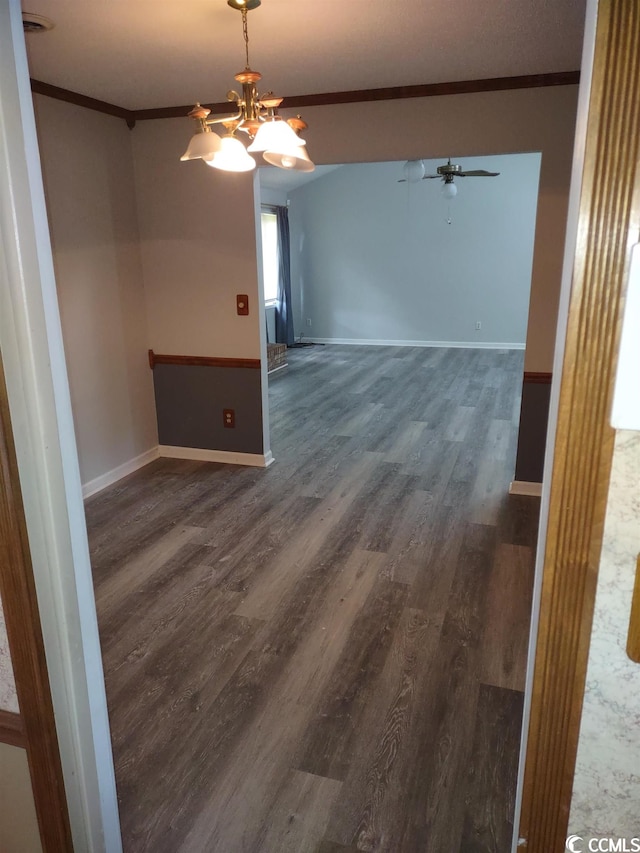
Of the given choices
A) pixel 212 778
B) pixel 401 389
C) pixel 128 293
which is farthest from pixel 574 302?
pixel 401 389

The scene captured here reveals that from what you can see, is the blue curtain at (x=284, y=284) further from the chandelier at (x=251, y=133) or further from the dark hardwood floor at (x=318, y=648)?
the chandelier at (x=251, y=133)

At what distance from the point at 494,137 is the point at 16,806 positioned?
3.57 m

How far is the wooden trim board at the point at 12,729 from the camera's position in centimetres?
120

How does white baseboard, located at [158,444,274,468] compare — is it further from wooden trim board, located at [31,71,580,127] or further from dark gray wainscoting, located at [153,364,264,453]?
wooden trim board, located at [31,71,580,127]

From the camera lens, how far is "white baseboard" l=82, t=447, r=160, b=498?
12.6 feet

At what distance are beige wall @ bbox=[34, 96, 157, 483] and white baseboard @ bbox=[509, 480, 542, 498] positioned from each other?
261 cm

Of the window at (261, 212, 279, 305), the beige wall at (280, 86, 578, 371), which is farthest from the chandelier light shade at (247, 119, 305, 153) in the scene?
the window at (261, 212, 279, 305)

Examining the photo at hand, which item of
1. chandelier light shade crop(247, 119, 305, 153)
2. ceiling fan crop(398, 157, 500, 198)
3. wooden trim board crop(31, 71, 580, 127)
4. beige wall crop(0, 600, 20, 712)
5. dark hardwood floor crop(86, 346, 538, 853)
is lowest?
dark hardwood floor crop(86, 346, 538, 853)

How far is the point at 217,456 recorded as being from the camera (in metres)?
4.39

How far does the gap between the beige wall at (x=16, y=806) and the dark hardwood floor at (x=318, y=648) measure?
0.34 metres

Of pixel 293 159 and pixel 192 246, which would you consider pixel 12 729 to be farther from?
pixel 192 246

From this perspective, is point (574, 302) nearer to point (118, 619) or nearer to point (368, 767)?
point (368, 767)

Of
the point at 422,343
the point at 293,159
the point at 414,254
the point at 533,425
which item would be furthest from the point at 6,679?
the point at 414,254

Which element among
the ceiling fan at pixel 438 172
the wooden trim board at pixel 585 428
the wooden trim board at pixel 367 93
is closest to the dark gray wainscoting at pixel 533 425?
the wooden trim board at pixel 367 93
